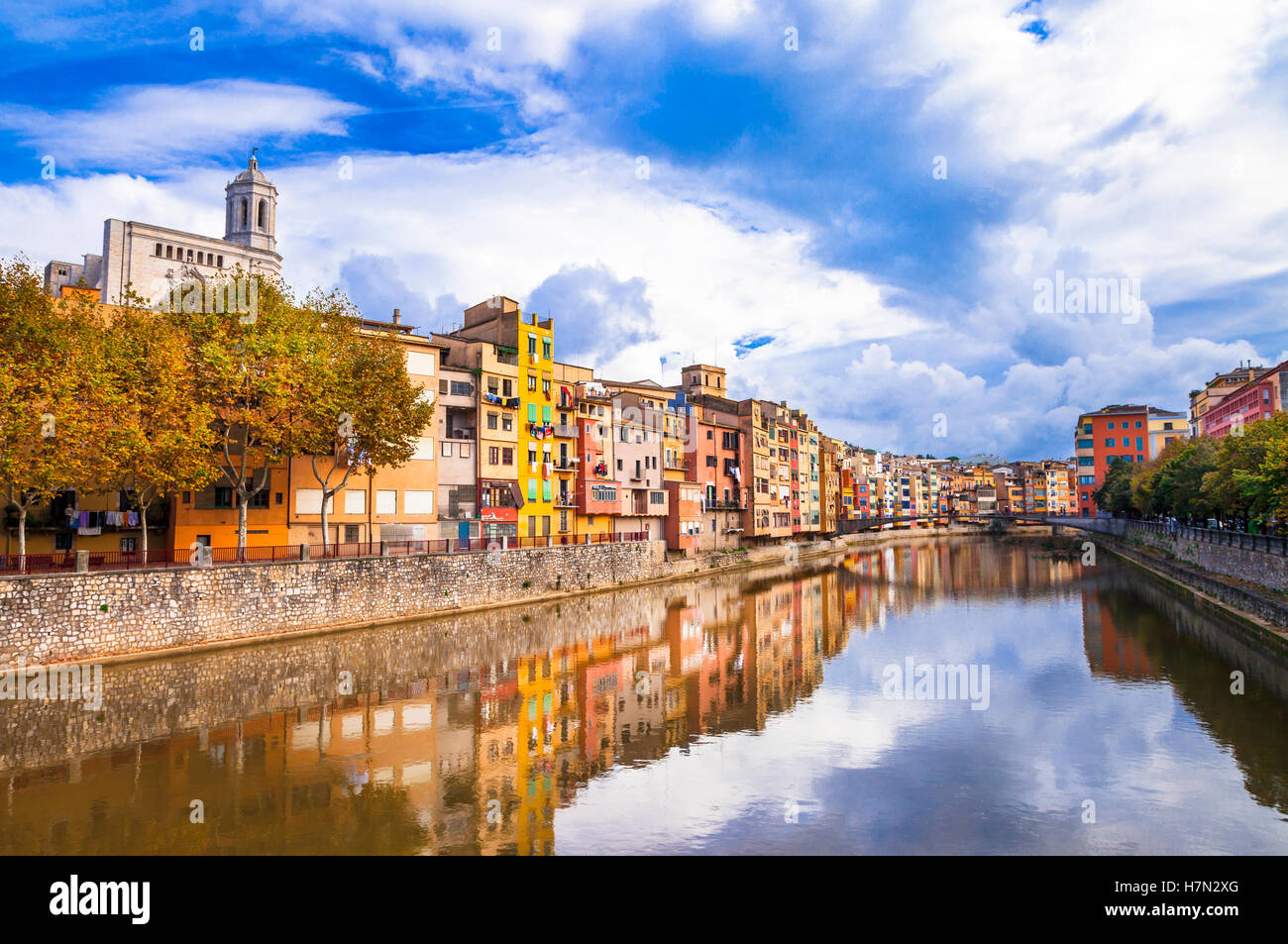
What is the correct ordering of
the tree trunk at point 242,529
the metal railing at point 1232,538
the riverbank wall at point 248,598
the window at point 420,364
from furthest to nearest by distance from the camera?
the window at point 420,364 → the metal railing at point 1232,538 → the tree trunk at point 242,529 → the riverbank wall at point 248,598

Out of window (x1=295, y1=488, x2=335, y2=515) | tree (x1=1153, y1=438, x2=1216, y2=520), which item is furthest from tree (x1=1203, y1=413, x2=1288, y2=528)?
window (x1=295, y1=488, x2=335, y2=515)

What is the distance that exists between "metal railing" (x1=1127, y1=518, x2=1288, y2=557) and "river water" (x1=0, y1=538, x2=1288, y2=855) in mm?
5352

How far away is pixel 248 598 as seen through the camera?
99.6 feet

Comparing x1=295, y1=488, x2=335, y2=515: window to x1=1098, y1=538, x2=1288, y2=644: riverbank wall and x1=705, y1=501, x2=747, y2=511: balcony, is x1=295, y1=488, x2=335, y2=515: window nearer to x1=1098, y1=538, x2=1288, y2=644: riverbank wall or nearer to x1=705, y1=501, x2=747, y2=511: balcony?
x1=705, y1=501, x2=747, y2=511: balcony

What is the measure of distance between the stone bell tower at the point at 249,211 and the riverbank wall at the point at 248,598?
81555 mm

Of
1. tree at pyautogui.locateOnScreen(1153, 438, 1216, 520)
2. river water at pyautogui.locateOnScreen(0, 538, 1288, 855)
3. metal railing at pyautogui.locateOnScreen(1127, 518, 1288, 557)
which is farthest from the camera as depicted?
tree at pyautogui.locateOnScreen(1153, 438, 1216, 520)

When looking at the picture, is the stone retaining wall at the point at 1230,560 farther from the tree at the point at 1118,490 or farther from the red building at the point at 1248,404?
the tree at the point at 1118,490

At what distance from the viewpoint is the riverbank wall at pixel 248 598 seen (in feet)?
81.1

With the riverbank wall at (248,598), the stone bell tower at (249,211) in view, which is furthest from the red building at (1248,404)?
the stone bell tower at (249,211)

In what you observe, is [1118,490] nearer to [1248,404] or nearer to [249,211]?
[1248,404]

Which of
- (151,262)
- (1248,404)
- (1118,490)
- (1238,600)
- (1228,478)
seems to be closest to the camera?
(1238,600)

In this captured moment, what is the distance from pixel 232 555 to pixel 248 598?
4758 millimetres

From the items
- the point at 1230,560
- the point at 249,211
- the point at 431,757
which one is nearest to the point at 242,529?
the point at 431,757

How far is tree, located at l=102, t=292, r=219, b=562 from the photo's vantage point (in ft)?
89.4
